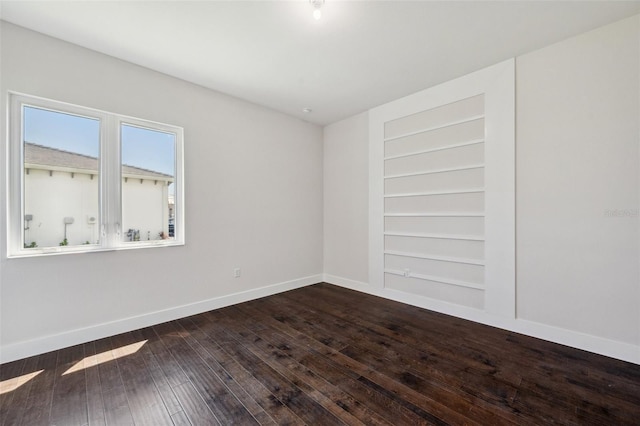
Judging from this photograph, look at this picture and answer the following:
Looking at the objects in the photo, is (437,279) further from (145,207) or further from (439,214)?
(145,207)

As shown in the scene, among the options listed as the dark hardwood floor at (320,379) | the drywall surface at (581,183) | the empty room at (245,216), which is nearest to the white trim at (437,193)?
the empty room at (245,216)

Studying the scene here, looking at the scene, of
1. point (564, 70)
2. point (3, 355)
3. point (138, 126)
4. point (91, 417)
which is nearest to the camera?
point (91, 417)

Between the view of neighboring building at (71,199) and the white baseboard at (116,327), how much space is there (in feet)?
2.81

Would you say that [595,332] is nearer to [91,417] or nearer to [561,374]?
[561,374]

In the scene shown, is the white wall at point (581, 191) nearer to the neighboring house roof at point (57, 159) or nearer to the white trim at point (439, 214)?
the white trim at point (439, 214)

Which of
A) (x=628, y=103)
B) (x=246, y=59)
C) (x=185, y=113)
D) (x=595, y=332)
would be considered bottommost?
(x=595, y=332)

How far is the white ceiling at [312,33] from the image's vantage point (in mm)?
→ 2125

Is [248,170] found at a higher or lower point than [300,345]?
higher

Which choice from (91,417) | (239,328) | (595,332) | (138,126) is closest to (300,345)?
(239,328)

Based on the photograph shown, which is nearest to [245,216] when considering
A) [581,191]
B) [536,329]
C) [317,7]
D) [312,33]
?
[312,33]

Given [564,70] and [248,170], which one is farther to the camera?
[248,170]

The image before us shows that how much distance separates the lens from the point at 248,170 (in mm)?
3883

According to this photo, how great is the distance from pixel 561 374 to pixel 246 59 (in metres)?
4.02

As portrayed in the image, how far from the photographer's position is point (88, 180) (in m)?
2.69
